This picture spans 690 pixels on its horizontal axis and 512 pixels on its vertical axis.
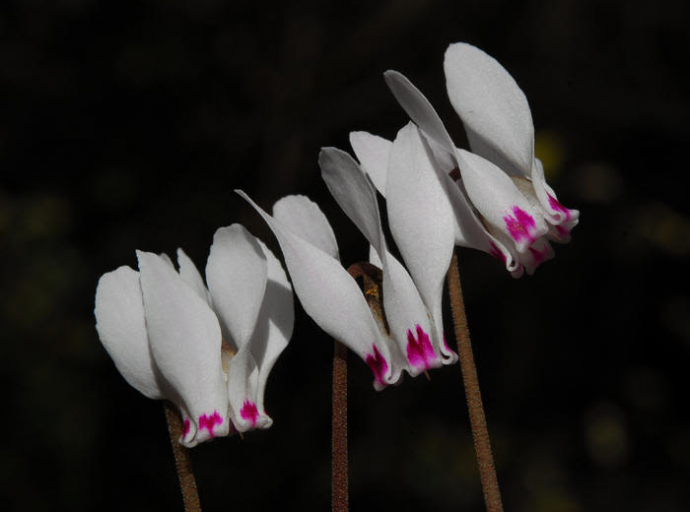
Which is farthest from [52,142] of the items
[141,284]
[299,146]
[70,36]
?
[141,284]

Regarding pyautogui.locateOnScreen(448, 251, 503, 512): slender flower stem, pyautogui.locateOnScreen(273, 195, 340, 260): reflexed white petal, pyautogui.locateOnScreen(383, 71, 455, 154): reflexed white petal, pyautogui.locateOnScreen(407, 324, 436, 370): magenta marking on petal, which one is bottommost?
pyautogui.locateOnScreen(448, 251, 503, 512): slender flower stem

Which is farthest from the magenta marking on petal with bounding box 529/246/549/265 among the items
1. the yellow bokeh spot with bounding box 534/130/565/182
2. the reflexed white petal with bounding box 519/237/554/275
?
the yellow bokeh spot with bounding box 534/130/565/182

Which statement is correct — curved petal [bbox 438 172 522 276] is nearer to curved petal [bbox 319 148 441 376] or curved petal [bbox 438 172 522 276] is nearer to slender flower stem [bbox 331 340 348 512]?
curved petal [bbox 319 148 441 376]

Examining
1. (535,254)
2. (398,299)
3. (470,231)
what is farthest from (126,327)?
(535,254)

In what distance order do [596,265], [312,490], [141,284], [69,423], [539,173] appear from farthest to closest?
[596,265], [312,490], [69,423], [539,173], [141,284]

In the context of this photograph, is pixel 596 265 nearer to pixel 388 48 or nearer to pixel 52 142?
pixel 388 48

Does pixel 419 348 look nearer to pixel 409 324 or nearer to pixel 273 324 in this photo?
pixel 409 324

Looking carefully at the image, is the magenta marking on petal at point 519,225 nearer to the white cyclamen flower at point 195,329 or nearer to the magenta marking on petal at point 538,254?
the magenta marking on petal at point 538,254
